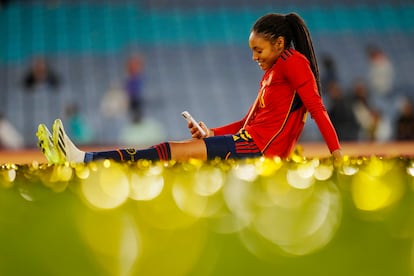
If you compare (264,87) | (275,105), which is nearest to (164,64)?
(264,87)

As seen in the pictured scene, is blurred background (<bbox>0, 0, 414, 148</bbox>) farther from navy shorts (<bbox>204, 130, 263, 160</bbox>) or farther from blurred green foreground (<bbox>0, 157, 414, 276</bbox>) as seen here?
blurred green foreground (<bbox>0, 157, 414, 276</bbox>)

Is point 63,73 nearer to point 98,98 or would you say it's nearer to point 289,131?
point 98,98

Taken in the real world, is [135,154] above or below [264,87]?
below

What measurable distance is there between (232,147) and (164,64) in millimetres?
10338

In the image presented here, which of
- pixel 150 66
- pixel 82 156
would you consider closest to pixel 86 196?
pixel 82 156

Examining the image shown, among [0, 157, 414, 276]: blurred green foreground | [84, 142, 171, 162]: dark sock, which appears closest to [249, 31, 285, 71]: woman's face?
[84, 142, 171, 162]: dark sock

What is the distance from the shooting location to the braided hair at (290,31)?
325 cm

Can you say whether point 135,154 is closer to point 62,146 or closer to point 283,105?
point 62,146

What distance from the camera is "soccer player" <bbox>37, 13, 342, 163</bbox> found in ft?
10.2

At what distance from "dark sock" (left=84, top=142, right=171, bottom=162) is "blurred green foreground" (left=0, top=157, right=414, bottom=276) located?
1325 millimetres

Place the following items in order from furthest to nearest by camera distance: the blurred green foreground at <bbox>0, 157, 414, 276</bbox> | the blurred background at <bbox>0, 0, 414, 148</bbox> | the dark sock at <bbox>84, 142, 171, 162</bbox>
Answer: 1. the blurred background at <bbox>0, 0, 414, 148</bbox>
2. the dark sock at <bbox>84, 142, 171, 162</bbox>
3. the blurred green foreground at <bbox>0, 157, 414, 276</bbox>

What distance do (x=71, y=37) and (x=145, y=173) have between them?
12457 millimetres

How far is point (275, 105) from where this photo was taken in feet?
10.7

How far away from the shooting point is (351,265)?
162 cm
